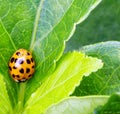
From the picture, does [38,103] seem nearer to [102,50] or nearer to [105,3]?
[102,50]

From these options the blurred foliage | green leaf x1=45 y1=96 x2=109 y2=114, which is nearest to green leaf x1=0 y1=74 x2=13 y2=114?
green leaf x1=45 y1=96 x2=109 y2=114

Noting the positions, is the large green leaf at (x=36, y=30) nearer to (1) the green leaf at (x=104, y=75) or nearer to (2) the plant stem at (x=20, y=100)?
(2) the plant stem at (x=20, y=100)

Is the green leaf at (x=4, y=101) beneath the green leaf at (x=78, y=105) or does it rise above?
above

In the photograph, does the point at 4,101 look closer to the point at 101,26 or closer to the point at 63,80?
the point at 63,80

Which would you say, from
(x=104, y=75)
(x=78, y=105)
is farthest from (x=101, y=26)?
(x=78, y=105)

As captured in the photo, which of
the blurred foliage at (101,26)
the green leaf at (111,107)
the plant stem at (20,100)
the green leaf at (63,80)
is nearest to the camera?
the green leaf at (111,107)

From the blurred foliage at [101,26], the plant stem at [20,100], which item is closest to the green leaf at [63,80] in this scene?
the plant stem at [20,100]

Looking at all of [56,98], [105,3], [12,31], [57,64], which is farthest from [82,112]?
[105,3]
